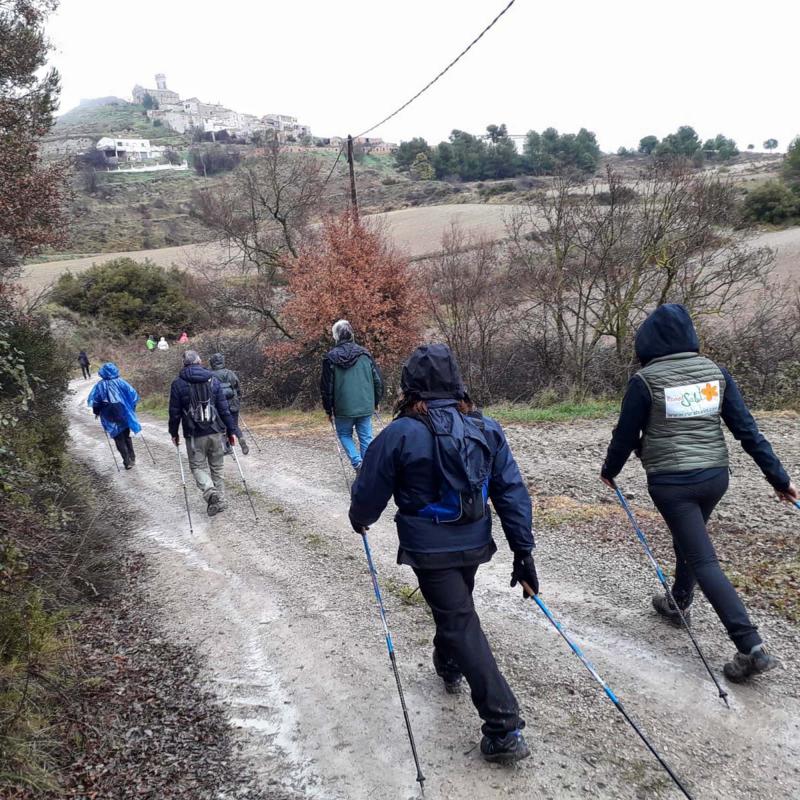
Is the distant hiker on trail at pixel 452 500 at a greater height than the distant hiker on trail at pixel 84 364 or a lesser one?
greater

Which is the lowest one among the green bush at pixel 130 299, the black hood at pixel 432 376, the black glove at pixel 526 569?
the black glove at pixel 526 569

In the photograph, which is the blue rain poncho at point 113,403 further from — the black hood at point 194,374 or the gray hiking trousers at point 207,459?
the black hood at point 194,374

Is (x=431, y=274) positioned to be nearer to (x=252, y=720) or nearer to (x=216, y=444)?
(x=216, y=444)

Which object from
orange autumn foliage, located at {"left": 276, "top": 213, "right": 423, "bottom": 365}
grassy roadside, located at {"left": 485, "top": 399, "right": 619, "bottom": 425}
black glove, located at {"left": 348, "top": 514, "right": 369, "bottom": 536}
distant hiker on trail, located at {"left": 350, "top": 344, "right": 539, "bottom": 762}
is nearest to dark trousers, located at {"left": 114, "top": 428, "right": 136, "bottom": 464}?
orange autumn foliage, located at {"left": 276, "top": 213, "right": 423, "bottom": 365}

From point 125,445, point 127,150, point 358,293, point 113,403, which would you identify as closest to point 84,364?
point 358,293

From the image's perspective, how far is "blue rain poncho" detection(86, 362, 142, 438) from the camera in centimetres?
1043

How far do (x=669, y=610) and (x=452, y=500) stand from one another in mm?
2324

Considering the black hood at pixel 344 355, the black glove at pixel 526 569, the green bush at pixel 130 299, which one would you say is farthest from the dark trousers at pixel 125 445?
the green bush at pixel 130 299

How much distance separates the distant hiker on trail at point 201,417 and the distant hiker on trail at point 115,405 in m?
3.48

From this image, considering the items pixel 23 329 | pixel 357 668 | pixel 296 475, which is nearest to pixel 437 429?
pixel 357 668

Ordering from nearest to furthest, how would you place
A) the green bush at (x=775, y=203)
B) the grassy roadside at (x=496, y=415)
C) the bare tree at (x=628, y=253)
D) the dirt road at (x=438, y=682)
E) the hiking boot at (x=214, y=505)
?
the dirt road at (x=438, y=682) → the hiking boot at (x=214, y=505) → the grassy roadside at (x=496, y=415) → the bare tree at (x=628, y=253) → the green bush at (x=775, y=203)

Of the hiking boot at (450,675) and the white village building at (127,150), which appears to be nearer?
the hiking boot at (450,675)

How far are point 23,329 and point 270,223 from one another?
11.5m

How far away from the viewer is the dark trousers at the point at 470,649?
2.92 metres
